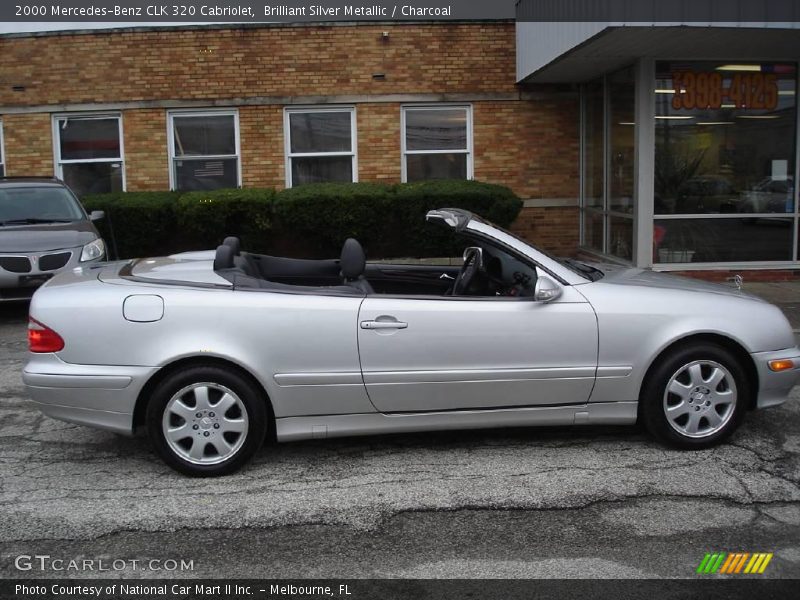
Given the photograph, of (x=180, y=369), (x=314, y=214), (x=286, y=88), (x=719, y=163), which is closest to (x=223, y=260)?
(x=180, y=369)

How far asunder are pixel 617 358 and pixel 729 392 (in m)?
0.72

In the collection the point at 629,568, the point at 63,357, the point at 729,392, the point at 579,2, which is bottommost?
the point at 629,568

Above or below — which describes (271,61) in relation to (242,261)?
above

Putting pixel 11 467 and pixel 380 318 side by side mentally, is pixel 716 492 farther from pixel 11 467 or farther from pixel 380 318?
pixel 11 467

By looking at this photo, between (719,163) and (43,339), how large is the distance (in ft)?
31.9

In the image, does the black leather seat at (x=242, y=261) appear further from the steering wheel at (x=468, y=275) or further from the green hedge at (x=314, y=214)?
the green hedge at (x=314, y=214)

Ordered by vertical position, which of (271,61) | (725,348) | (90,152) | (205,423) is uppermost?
(271,61)

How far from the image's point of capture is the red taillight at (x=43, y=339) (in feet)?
15.8

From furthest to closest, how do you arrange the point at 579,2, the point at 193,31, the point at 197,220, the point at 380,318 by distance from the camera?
the point at 193,31
the point at 197,220
the point at 579,2
the point at 380,318

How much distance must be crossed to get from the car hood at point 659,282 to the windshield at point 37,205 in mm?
7583

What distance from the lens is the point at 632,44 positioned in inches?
408

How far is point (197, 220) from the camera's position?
501 inches

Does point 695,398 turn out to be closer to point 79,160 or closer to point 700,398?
point 700,398

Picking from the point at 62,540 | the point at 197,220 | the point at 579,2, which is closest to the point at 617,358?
the point at 62,540
